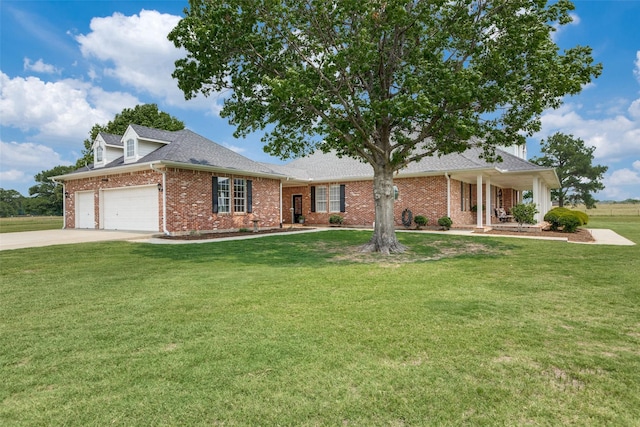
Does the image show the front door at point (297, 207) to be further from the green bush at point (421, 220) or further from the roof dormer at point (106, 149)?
the roof dormer at point (106, 149)

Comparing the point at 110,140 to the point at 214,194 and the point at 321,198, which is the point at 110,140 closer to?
the point at 214,194

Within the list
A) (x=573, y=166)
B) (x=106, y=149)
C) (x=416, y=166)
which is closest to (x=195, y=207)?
(x=106, y=149)

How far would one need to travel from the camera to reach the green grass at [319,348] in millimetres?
2338

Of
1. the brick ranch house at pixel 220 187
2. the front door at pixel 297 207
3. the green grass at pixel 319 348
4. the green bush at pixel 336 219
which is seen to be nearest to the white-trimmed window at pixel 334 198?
the brick ranch house at pixel 220 187

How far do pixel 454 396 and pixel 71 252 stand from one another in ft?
35.0

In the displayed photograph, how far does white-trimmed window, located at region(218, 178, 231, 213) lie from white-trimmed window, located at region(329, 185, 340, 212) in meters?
6.94

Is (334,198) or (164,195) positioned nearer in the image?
(164,195)

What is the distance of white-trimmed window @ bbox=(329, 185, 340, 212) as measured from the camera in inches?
850

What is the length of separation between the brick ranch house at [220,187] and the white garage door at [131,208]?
0.16 feet

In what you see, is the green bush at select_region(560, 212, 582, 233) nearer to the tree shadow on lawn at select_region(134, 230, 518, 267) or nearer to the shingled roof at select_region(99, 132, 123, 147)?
the tree shadow on lawn at select_region(134, 230, 518, 267)

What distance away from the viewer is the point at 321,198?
73.2 feet

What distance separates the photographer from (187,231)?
50.2 ft

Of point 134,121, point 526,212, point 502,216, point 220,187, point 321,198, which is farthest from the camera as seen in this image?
point 134,121

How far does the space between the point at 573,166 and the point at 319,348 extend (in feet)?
161
